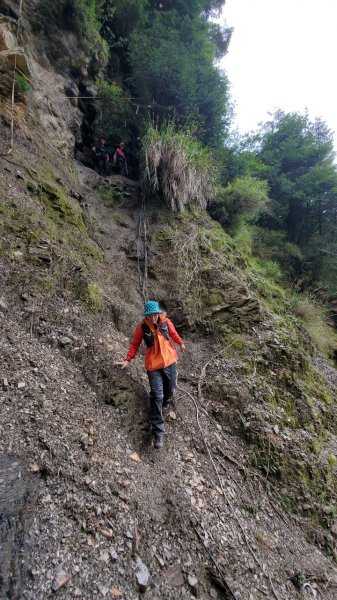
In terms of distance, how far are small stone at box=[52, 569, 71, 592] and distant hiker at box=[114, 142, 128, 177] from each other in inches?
329

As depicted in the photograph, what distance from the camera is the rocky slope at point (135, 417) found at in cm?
214

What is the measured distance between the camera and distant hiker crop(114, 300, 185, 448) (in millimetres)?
3201

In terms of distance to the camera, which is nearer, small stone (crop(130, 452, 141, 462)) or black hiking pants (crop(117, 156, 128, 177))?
small stone (crop(130, 452, 141, 462))

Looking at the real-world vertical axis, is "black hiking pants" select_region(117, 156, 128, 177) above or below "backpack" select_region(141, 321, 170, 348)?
above

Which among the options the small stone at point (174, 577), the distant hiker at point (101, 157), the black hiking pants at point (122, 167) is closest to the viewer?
the small stone at point (174, 577)

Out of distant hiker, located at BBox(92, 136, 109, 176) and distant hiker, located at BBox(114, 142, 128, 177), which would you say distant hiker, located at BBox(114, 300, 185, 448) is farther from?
distant hiker, located at BBox(114, 142, 128, 177)

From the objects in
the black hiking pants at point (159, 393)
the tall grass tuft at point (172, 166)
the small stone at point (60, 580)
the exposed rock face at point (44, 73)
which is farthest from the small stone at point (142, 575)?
the exposed rock face at point (44, 73)

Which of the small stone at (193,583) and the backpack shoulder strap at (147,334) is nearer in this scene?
the small stone at (193,583)

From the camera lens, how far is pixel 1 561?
68.0 inches

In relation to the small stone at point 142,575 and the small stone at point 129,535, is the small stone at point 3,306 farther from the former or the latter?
the small stone at point 142,575

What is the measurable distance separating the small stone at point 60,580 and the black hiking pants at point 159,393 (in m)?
1.44

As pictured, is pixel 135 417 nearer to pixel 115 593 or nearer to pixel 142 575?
pixel 142 575

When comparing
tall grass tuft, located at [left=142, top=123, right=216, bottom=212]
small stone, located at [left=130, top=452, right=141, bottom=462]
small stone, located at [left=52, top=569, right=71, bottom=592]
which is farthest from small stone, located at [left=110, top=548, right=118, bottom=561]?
tall grass tuft, located at [left=142, top=123, right=216, bottom=212]

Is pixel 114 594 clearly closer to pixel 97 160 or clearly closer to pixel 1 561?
pixel 1 561
